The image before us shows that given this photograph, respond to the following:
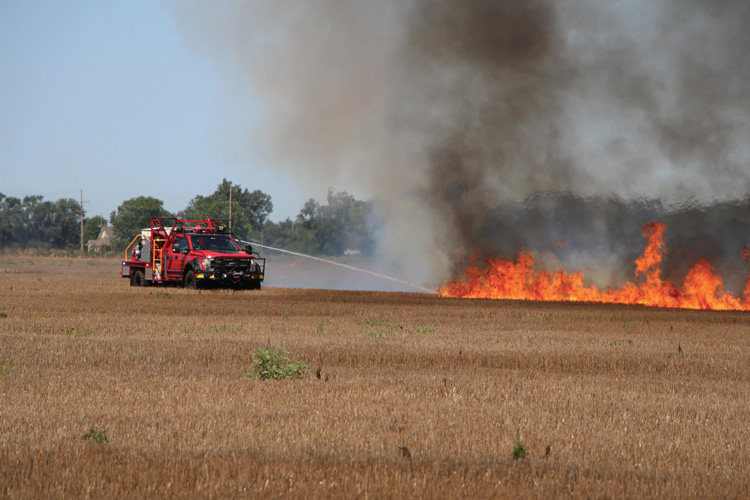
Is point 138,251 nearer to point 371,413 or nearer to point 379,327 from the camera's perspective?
point 379,327

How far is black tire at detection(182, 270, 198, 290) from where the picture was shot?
35.4 meters

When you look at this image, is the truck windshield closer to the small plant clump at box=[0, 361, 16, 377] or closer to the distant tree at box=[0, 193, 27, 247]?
the small plant clump at box=[0, 361, 16, 377]

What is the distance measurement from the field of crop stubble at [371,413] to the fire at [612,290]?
13776mm

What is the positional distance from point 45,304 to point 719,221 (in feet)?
79.2

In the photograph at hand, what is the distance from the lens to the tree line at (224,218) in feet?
290

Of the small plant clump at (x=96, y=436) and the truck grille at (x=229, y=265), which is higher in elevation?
the truck grille at (x=229, y=265)

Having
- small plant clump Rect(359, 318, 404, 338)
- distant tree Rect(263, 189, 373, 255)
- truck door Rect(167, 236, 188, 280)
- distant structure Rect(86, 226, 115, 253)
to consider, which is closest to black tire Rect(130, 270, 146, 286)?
truck door Rect(167, 236, 188, 280)

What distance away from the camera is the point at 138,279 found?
39594 millimetres

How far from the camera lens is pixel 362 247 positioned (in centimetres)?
8750

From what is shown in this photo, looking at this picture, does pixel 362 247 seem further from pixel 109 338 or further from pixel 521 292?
pixel 109 338

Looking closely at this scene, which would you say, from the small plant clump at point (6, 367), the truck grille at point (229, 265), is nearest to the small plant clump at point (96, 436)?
the small plant clump at point (6, 367)

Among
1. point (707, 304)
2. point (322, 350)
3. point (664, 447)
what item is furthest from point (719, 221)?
point (664, 447)

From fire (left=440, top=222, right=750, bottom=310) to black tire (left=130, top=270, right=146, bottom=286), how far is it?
1400cm

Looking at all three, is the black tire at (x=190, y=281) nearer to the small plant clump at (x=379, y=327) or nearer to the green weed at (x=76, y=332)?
the small plant clump at (x=379, y=327)
